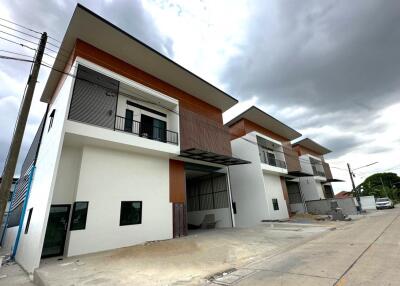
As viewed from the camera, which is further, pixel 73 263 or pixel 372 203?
pixel 372 203

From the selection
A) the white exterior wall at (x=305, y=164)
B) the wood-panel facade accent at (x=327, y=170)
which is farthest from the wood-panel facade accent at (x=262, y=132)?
the wood-panel facade accent at (x=327, y=170)

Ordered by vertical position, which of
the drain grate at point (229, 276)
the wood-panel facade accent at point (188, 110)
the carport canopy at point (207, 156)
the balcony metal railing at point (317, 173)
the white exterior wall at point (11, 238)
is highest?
the wood-panel facade accent at point (188, 110)

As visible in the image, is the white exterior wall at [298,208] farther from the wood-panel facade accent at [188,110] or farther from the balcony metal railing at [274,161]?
the wood-panel facade accent at [188,110]

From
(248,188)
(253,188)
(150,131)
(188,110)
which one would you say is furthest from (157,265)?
(248,188)

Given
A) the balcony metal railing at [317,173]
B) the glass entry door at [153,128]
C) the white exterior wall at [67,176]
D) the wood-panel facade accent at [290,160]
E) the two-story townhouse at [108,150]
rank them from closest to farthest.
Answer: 1. the two-story townhouse at [108,150]
2. the white exterior wall at [67,176]
3. the glass entry door at [153,128]
4. the wood-panel facade accent at [290,160]
5. the balcony metal railing at [317,173]

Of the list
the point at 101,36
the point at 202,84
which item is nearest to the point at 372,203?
the point at 202,84

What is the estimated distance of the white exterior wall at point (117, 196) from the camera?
9.27 m

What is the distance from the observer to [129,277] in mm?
5398

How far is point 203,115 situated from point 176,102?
2954 mm

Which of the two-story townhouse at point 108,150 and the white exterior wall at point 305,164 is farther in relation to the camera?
the white exterior wall at point 305,164

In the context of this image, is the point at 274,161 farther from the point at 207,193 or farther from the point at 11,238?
the point at 11,238

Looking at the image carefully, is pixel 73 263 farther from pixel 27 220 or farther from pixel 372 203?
pixel 372 203

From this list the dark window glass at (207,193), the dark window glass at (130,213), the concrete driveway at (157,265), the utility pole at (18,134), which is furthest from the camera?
the dark window glass at (207,193)

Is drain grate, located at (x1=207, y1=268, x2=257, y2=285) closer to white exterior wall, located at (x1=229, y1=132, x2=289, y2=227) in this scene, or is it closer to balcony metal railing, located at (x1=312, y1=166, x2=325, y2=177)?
white exterior wall, located at (x1=229, y1=132, x2=289, y2=227)
